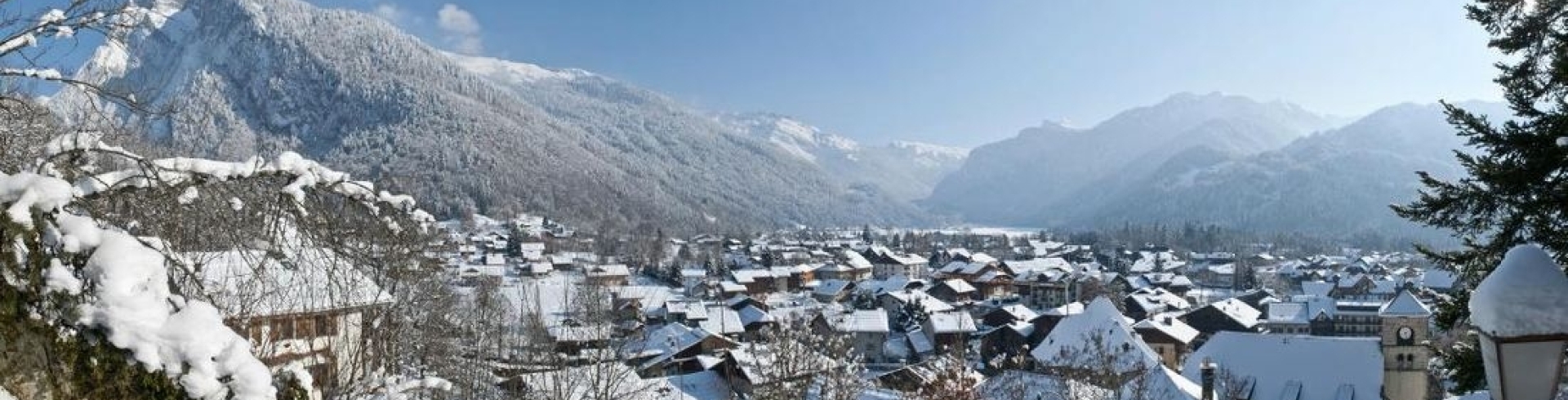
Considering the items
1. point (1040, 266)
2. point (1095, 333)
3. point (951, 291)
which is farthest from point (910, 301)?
point (1040, 266)

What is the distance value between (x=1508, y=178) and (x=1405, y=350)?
21146 mm

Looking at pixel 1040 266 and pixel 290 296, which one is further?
pixel 1040 266

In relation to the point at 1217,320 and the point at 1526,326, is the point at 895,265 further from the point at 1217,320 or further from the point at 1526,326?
the point at 1526,326

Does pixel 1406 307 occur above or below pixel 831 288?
above

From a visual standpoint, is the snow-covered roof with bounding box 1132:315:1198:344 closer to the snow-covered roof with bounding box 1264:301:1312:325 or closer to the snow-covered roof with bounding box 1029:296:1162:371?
the snow-covered roof with bounding box 1029:296:1162:371

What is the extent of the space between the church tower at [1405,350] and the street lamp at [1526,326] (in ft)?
81.3

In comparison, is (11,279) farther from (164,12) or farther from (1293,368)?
(1293,368)

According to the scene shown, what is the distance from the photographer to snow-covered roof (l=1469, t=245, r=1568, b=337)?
100 inches

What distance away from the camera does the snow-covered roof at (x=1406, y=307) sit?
77.1 feet

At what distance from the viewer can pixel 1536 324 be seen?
2562mm

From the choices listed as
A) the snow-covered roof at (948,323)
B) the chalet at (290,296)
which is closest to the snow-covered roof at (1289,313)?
the snow-covered roof at (948,323)

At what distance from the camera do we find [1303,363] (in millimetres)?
26750

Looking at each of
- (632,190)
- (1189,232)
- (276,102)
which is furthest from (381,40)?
(1189,232)

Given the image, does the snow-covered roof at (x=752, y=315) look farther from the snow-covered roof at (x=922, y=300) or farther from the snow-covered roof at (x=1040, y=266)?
the snow-covered roof at (x=1040, y=266)
